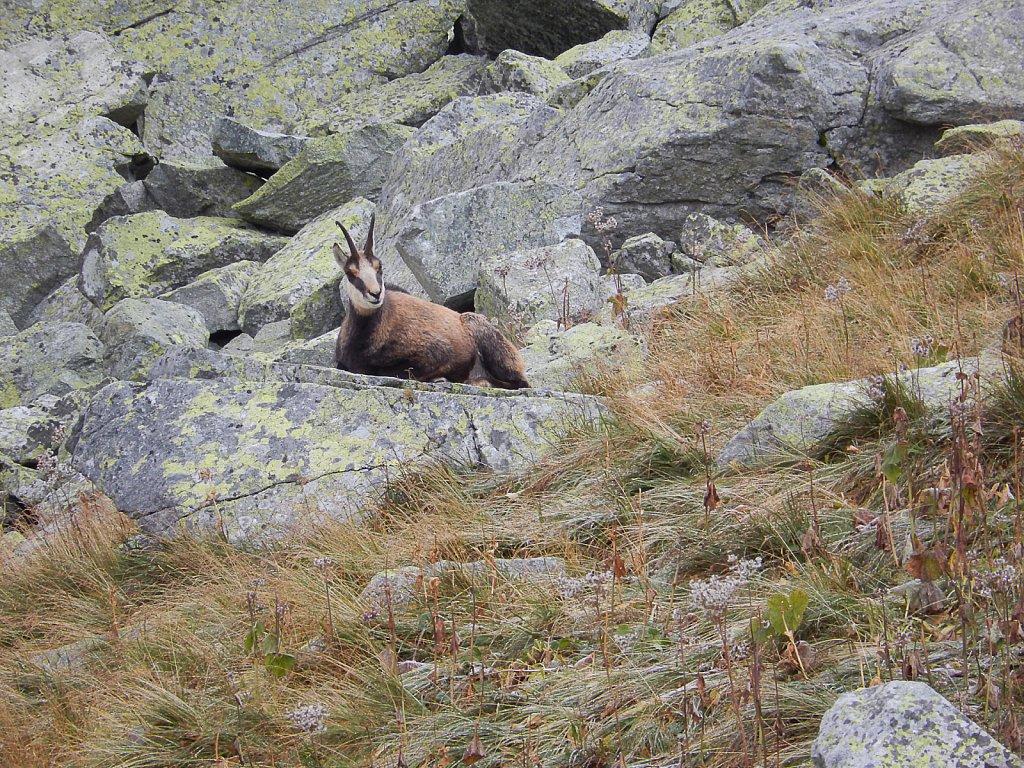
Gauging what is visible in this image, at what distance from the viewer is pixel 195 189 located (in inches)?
628

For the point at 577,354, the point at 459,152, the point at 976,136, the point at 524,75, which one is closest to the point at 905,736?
the point at 577,354

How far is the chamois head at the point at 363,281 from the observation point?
342 inches

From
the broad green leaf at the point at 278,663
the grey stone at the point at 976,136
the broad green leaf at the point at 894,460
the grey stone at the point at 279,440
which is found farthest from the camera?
the grey stone at the point at 976,136

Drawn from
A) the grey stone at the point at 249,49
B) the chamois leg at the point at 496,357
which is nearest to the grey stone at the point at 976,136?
the chamois leg at the point at 496,357

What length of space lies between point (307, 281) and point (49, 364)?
9.42 ft

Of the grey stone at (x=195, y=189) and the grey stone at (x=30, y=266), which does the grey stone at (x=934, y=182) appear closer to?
the grey stone at (x=195, y=189)

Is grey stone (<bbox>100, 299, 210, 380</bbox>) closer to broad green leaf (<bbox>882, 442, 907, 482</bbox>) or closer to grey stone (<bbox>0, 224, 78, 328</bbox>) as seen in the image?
grey stone (<bbox>0, 224, 78, 328</bbox>)

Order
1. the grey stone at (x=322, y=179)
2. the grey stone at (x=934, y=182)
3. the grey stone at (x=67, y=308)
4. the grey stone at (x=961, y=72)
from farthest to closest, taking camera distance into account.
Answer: the grey stone at (x=322, y=179) < the grey stone at (x=67, y=308) < the grey stone at (x=961, y=72) < the grey stone at (x=934, y=182)

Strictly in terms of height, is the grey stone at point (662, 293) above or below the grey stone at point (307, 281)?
above

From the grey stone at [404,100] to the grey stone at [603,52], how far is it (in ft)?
5.27

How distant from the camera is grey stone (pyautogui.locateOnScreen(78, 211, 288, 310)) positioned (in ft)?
45.2

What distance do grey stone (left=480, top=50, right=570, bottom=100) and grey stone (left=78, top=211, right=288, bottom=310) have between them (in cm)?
386

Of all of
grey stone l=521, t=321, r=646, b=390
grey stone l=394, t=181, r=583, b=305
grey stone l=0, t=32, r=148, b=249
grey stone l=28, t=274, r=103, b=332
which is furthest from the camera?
grey stone l=0, t=32, r=148, b=249

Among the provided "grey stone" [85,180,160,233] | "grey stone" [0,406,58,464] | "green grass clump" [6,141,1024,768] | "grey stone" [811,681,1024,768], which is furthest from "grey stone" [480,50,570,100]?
"grey stone" [811,681,1024,768]
